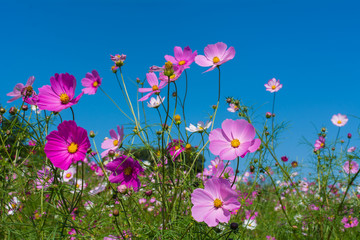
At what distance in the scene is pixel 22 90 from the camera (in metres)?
1.16

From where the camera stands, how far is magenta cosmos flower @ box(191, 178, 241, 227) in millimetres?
726

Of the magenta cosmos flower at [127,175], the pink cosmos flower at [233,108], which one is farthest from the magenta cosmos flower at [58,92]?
the pink cosmos flower at [233,108]

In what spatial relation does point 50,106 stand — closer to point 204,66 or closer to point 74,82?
point 74,82

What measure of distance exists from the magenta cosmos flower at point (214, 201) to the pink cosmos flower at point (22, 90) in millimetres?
712

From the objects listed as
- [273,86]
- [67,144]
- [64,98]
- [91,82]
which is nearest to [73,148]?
[67,144]

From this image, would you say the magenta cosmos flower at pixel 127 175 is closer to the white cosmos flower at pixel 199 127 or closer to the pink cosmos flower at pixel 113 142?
the pink cosmos flower at pixel 113 142

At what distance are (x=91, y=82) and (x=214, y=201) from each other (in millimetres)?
623

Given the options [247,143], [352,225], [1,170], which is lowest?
[1,170]

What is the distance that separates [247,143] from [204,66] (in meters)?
0.36

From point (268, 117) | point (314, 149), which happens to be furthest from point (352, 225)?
point (268, 117)

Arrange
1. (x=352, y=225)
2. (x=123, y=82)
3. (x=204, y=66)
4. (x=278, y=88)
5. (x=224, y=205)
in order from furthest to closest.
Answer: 1. (x=352, y=225)
2. (x=278, y=88)
3. (x=123, y=82)
4. (x=204, y=66)
5. (x=224, y=205)

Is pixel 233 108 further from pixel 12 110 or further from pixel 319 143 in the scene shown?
pixel 12 110

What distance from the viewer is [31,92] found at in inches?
42.9

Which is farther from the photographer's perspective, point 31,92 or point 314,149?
point 314,149
